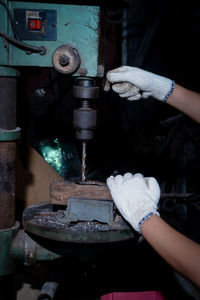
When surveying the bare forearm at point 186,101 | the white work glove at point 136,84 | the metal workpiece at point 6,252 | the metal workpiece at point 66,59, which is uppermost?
the metal workpiece at point 66,59

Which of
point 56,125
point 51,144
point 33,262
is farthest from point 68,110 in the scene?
point 33,262

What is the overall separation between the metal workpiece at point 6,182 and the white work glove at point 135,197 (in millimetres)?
378

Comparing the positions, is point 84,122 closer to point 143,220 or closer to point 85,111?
point 85,111

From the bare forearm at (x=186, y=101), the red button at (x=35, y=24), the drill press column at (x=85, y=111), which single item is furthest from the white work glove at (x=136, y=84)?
the red button at (x=35, y=24)

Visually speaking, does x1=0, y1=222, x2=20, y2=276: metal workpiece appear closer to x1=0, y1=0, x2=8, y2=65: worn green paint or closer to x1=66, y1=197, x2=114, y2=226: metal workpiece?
x1=66, y1=197, x2=114, y2=226: metal workpiece

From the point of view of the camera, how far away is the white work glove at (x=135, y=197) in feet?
3.29

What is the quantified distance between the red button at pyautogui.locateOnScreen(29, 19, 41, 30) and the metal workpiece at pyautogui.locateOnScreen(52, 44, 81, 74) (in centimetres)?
11

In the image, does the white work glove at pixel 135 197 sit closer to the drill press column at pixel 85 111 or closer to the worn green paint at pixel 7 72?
the drill press column at pixel 85 111

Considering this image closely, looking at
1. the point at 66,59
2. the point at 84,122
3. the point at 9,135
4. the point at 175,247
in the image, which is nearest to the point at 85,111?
the point at 84,122

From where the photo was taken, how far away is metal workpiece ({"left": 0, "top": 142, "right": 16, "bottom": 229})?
117cm

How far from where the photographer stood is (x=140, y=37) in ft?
13.0

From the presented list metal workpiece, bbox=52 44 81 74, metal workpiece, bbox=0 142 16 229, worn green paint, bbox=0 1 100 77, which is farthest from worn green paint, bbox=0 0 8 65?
metal workpiece, bbox=0 142 16 229

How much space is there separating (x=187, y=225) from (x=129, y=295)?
1.43 metres

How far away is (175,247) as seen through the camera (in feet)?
3.01
